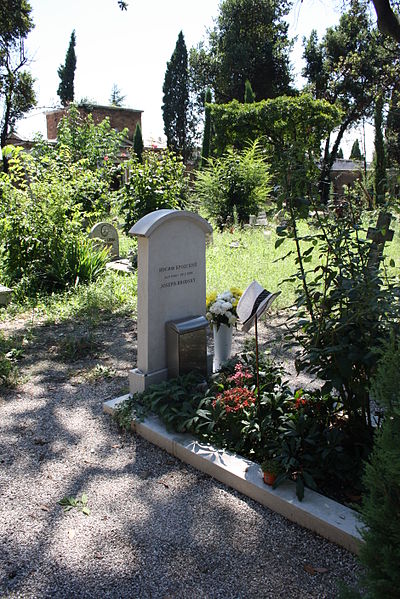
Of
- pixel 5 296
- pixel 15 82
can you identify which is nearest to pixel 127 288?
pixel 5 296

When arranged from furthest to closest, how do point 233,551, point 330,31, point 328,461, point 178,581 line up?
point 330,31
point 328,461
point 233,551
point 178,581

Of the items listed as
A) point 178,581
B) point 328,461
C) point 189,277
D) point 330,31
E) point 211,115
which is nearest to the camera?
point 178,581

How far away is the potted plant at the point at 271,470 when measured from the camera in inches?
111

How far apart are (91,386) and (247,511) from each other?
232 cm

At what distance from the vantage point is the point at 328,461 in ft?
9.69

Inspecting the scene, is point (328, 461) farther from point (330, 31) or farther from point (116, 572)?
point (330, 31)

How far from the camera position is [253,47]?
107ft

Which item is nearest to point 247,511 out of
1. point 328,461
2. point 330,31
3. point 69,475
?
point 328,461

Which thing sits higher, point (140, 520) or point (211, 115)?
point (211, 115)

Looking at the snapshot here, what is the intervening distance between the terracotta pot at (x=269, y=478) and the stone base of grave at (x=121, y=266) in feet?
21.1

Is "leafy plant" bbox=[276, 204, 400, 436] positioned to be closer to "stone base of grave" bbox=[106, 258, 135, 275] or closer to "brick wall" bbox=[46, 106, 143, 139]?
"stone base of grave" bbox=[106, 258, 135, 275]

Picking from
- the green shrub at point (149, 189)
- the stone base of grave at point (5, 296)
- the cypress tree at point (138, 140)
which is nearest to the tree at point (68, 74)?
the cypress tree at point (138, 140)

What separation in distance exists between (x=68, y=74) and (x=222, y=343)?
35.5 m

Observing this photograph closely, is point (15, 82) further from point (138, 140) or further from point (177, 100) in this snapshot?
point (177, 100)
